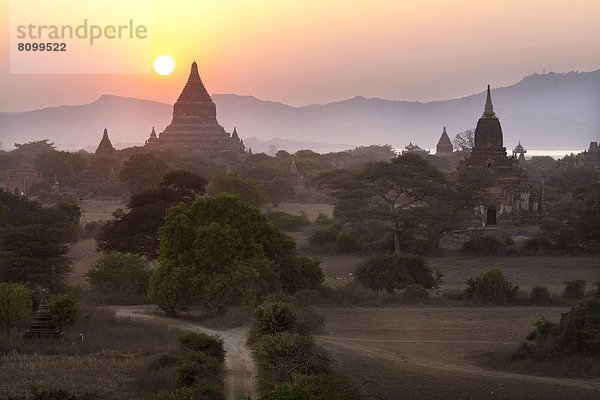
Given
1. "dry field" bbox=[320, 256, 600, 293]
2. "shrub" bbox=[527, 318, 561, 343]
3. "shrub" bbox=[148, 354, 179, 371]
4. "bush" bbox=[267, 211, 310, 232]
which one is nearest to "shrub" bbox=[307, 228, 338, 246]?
"dry field" bbox=[320, 256, 600, 293]

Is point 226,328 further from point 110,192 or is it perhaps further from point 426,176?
point 110,192

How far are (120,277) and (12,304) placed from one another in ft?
20.7

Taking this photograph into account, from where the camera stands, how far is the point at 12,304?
21406mm

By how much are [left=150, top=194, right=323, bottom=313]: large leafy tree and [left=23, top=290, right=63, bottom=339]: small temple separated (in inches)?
148

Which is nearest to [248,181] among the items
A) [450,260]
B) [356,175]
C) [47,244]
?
[356,175]

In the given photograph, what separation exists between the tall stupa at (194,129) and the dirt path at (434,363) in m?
61.6

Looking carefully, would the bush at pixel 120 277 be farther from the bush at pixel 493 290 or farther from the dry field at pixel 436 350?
the bush at pixel 493 290

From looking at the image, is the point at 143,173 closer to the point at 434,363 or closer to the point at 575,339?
the point at 434,363

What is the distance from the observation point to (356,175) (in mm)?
40219

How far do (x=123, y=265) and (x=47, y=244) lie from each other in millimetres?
2307

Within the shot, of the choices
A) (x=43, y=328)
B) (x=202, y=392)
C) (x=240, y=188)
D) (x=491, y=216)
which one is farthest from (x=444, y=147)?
(x=202, y=392)

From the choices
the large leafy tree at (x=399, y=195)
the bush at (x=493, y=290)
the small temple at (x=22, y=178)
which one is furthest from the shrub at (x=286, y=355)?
the small temple at (x=22, y=178)

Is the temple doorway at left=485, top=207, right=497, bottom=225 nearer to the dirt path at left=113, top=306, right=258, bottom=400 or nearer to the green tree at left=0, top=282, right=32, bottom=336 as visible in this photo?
the dirt path at left=113, top=306, right=258, bottom=400

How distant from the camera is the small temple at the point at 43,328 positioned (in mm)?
20531
